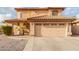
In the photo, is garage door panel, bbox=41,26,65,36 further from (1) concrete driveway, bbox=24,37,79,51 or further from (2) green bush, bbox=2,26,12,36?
(2) green bush, bbox=2,26,12,36

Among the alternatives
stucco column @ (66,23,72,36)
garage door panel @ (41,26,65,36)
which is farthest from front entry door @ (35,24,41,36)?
stucco column @ (66,23,72,36)

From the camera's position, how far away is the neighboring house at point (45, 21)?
549 inches

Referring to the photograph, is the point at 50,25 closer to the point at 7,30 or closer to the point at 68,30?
the point at 68,30

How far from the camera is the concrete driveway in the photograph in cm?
1266

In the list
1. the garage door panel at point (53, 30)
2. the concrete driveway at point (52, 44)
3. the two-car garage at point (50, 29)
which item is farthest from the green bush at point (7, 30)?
the garage door panel at point (53, 30)

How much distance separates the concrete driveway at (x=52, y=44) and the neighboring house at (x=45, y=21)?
507mm

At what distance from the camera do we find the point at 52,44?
43.1 feet

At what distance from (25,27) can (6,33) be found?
118 centimetres

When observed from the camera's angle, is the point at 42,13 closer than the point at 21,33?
No

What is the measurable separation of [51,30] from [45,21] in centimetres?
70
